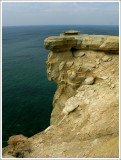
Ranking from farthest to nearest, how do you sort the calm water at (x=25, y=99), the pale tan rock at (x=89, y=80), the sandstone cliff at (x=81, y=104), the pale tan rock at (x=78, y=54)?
the calm water at (x=25, y=99), the pale tan rock at (x=78, y=54), the pale tan rock at (x=89, y=80), the sandstone cliff at (x=81, y=104)

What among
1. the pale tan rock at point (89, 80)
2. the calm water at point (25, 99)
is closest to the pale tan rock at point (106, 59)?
the pale tan rock at point (89, 80)

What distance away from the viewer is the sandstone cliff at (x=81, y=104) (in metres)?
8.42

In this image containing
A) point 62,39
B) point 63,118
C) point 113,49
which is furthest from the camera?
point 62,39

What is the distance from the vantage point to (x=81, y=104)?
11.0 metres

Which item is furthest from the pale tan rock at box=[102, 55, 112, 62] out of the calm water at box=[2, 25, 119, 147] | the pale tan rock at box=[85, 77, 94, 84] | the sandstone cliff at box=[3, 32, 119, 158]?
the calm water at box=[2, 25, 119, 147]

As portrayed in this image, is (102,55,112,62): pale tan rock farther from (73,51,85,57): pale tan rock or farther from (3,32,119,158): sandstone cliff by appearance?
(73,51,85,57): pale tan rock

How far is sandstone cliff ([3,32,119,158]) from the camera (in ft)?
27.6

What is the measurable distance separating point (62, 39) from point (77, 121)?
7655mm

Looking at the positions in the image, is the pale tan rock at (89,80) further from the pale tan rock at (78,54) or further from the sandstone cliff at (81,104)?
the pale tan rock at (78,54)

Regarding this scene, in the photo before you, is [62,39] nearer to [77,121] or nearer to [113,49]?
[113,49]

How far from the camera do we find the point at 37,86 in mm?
28750

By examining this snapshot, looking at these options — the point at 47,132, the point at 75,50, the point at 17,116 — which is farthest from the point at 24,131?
the point at 75,50

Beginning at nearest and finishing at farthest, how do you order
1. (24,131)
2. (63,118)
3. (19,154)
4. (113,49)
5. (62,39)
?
(19,154) < (63,118) < (113,49) < (62,39) < (24,131)

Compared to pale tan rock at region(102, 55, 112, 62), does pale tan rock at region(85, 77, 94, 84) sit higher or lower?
lower
